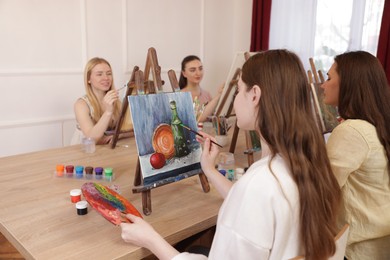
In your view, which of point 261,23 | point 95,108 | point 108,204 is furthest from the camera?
point 261,23

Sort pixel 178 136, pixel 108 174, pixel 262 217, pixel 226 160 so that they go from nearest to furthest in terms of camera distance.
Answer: pixel 262 217
pixel 178 136
pixel 108 174
pixel 226 160

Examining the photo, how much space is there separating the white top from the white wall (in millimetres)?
2786

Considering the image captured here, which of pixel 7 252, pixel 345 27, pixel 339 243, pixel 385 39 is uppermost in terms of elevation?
pixel 345 27

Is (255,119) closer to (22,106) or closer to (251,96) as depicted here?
(251,96)

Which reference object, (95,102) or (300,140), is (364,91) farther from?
→ (95,102)

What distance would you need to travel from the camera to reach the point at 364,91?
1.44m

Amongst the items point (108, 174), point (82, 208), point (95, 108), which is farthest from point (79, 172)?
point (95, 108)

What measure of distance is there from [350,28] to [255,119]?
3.30 meters

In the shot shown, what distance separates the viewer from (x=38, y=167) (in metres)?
1.87

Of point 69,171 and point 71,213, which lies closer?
point 71,213

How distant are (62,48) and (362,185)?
9.39 feet

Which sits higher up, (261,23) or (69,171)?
(261,23)

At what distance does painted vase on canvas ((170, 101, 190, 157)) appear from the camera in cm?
157

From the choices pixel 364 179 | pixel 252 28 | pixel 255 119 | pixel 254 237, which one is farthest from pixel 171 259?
pixel 252 28
